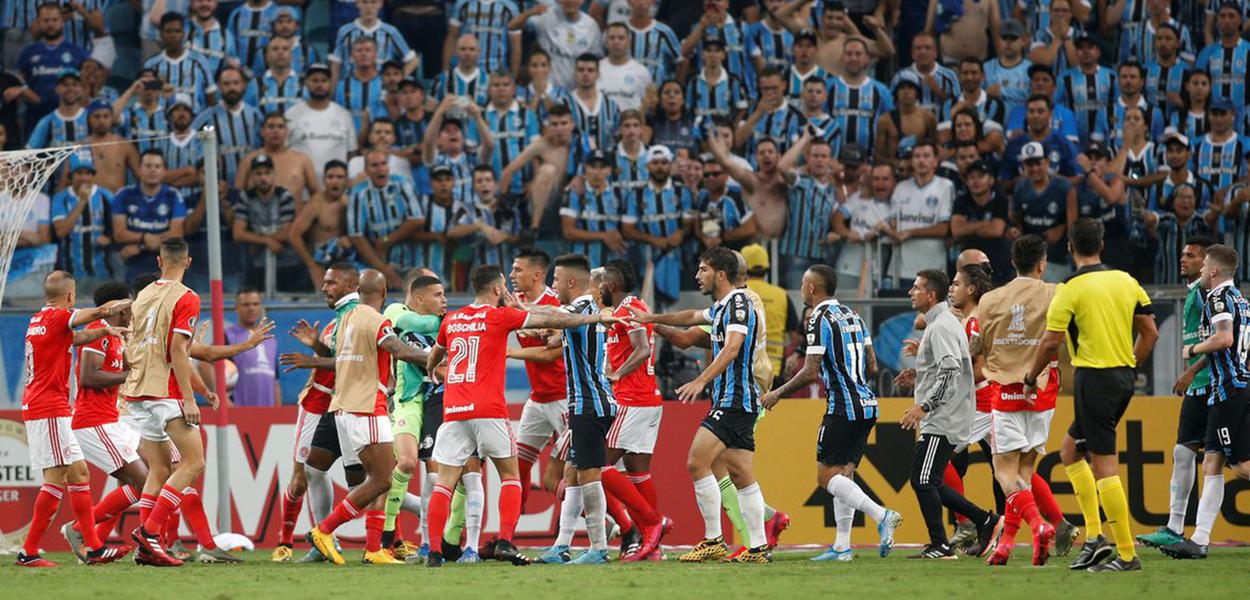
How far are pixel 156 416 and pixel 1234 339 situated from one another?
8689 mm

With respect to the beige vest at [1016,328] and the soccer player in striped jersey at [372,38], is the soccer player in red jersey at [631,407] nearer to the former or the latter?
the beige vest at [1016,328]

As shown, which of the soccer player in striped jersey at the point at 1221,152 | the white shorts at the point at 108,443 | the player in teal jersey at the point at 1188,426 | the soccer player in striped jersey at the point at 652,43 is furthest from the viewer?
the soccer player in striped jersey at the point at 652,43

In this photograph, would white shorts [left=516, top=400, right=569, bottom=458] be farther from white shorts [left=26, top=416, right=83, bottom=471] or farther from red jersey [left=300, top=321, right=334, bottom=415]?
white shorts [left=26, top=416, right=83, bottom=471]

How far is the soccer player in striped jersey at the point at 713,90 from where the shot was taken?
64.3ft

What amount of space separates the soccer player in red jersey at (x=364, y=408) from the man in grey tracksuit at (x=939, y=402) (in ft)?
12.9

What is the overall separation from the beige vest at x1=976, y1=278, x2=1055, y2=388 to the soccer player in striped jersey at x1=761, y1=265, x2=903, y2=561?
3.26ft

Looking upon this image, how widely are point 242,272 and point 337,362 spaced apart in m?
5.50

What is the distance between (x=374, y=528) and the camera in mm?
12711

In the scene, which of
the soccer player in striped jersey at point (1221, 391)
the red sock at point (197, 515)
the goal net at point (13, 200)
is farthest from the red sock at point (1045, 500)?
the goal net at point (13, 200)

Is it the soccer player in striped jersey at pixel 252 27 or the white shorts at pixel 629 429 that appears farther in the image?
the soccer player in striped jersey at pixel 252 27

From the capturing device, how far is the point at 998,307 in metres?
12.4

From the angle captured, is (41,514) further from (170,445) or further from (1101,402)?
(1101,402)

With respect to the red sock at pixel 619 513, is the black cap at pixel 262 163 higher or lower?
higher

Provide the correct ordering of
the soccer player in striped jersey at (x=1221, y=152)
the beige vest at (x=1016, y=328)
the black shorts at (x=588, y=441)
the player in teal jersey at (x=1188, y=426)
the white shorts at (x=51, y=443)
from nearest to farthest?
1. the black shorts at (x=588, y=441)
2. the beige vest at (x=1016, y=328)
3. the white shorts at (x=51, y=443)
4. the player in teal jersey at (x=1188, y=426)
5. the soccer player in striped jersey at (x=1221, y=152)
